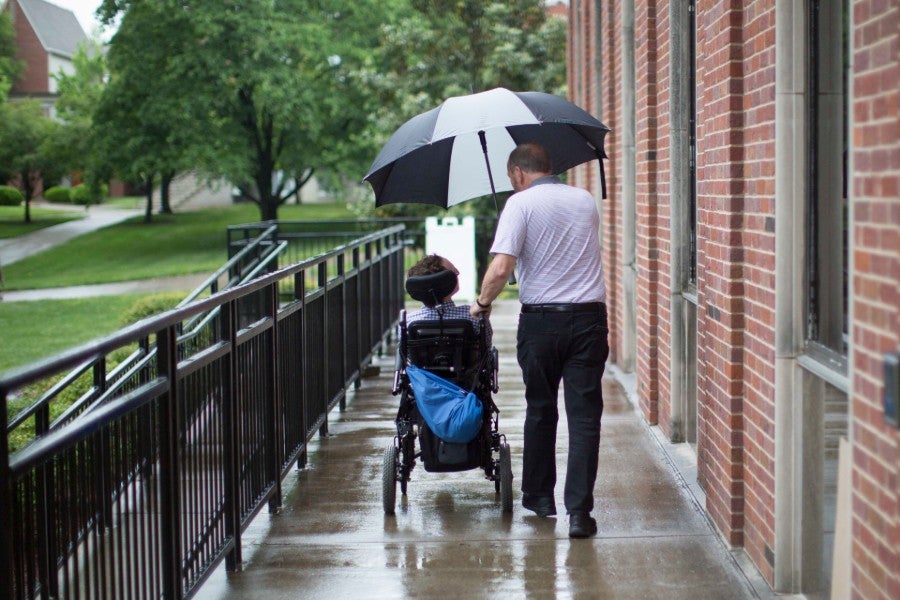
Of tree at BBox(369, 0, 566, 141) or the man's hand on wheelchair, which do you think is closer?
the man's hand on wheelchair

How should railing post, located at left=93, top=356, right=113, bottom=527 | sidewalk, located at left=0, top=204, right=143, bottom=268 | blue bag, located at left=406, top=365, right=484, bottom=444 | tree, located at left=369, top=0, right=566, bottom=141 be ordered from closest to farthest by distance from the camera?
railing post, located at left=93, top=356, right=113, bottom=527, blue bag, located at left=406, top=365, right=484, bottom=444, tree, located at left=369, top=0, right=566, bottom=141, sidewalk, located at left=0, top=204, right=143, bottom=268

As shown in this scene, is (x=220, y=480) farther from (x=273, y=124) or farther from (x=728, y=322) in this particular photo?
(x=273, y=124)

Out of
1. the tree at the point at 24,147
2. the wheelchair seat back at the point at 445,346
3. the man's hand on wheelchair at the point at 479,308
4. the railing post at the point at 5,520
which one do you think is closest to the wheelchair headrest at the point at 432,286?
the wheelchair seat back at the point at 445,346

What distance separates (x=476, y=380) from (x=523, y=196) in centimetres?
100

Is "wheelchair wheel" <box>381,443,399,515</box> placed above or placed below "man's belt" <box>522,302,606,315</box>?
below

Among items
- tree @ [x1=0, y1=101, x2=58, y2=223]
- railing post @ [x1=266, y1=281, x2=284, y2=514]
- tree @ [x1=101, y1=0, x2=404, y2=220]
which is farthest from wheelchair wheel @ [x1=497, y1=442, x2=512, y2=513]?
tree @ [x1=101, y1=0, x2=404, y2=220]

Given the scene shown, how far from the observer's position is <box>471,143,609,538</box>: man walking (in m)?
5.77

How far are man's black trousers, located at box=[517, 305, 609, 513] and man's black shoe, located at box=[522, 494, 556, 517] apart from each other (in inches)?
10.0

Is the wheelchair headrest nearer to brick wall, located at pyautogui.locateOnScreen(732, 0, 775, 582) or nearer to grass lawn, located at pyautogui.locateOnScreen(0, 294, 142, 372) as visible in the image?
brick wall, located at pyautogui.locateOnScreen(732, 0, 775, 582)

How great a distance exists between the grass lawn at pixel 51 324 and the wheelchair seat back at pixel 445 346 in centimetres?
1381

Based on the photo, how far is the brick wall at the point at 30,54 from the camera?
65.6 metres

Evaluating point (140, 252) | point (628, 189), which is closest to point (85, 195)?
point (140, 252)

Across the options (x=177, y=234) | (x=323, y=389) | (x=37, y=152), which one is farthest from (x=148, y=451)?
(x=177, y=234)

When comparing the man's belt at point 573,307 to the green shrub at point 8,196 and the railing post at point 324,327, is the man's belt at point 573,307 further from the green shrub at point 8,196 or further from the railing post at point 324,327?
the green shrub at point 8,196
